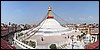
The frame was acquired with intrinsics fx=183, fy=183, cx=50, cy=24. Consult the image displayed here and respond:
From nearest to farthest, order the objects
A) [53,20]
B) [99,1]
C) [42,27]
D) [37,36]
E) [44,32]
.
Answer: [99,1] → [37,36] → [44,32] → [42,27] → [53,20]

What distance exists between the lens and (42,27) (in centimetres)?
646

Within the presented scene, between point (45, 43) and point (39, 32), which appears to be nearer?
point (45, 43)

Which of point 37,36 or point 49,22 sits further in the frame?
point 49,22

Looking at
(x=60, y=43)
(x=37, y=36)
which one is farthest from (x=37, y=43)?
(x=37, y=36)

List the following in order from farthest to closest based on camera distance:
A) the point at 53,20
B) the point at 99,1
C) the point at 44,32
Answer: the point at 53,20
the point at 44,32
the point at 99,1

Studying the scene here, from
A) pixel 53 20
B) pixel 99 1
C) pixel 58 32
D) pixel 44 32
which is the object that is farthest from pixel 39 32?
pixel 99 1

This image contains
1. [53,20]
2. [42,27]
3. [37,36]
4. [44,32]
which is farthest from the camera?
[53,20]

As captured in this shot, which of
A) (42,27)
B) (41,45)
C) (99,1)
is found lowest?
(41,45)

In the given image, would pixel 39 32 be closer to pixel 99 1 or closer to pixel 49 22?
Answer: pixel 49 22

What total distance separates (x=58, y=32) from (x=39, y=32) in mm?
644

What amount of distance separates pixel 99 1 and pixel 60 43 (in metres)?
2.38

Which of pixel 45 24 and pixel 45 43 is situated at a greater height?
pixel 45 24

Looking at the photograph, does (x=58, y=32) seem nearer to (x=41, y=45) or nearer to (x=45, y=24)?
(x=45, y=24)

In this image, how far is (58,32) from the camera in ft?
20.2
